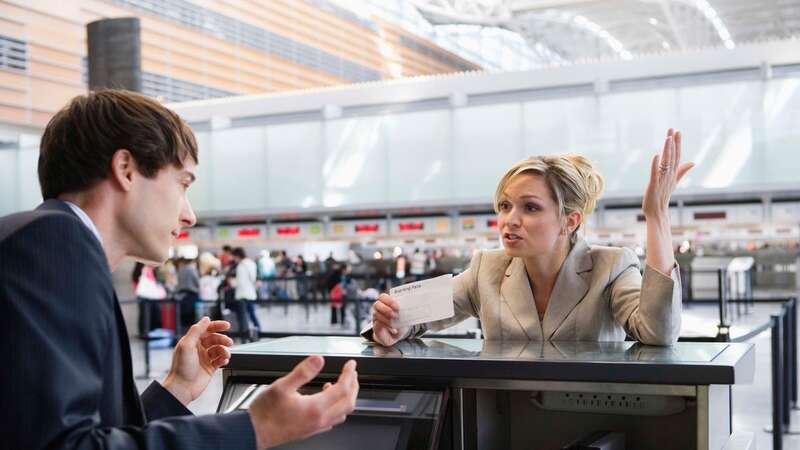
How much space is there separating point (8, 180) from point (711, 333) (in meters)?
11.1

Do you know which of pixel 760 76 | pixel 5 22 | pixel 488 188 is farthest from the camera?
pixel 488 188

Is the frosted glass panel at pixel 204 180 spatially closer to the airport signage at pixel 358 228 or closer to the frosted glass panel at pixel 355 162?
the frosted glass panel at pixel 355 162

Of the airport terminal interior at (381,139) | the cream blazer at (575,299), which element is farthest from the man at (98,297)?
the airport terminal interior at (381,139)

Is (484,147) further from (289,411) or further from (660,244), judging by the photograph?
(289,411)

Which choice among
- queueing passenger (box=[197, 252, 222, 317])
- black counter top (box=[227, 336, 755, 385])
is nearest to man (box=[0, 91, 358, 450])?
black counter top (box=[227, 336, 755, 385])

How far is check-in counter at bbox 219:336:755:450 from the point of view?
1.79 meters

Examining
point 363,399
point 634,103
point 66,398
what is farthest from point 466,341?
point 634,103

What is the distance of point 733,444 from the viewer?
7.02ft

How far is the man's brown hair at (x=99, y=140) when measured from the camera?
142 cm

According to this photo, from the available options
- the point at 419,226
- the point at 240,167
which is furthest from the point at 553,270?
the point at 240,167

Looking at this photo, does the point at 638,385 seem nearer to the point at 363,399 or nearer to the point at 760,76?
the point at 363,399

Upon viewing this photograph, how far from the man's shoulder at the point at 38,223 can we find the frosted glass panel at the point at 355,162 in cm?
1549

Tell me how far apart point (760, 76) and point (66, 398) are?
581 inches

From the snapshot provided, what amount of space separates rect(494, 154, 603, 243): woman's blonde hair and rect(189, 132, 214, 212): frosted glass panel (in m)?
15.8
